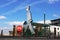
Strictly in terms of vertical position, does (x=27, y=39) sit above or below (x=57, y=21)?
below

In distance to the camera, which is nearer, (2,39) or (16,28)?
(2,39)

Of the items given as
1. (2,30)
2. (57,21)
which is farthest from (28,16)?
(57,21)

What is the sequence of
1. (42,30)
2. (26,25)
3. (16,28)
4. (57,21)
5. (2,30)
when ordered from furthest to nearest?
(57,21) < (26,25) < (42,30) < (16,28) < (2,30)

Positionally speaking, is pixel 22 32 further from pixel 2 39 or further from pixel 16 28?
pixel 2 39

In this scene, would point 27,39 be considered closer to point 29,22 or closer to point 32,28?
point 32,28

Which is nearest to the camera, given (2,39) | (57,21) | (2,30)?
(2,39)

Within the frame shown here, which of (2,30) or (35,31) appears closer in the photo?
(2,30)

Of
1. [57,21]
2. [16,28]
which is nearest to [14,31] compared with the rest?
[16,28]

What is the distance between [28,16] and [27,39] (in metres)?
12.0

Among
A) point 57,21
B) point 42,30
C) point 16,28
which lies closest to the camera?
point 16,28

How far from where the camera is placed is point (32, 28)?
28.1 meters

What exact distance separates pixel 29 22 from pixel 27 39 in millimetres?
11381

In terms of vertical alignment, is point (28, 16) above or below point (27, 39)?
above

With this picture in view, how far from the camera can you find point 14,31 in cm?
2512
